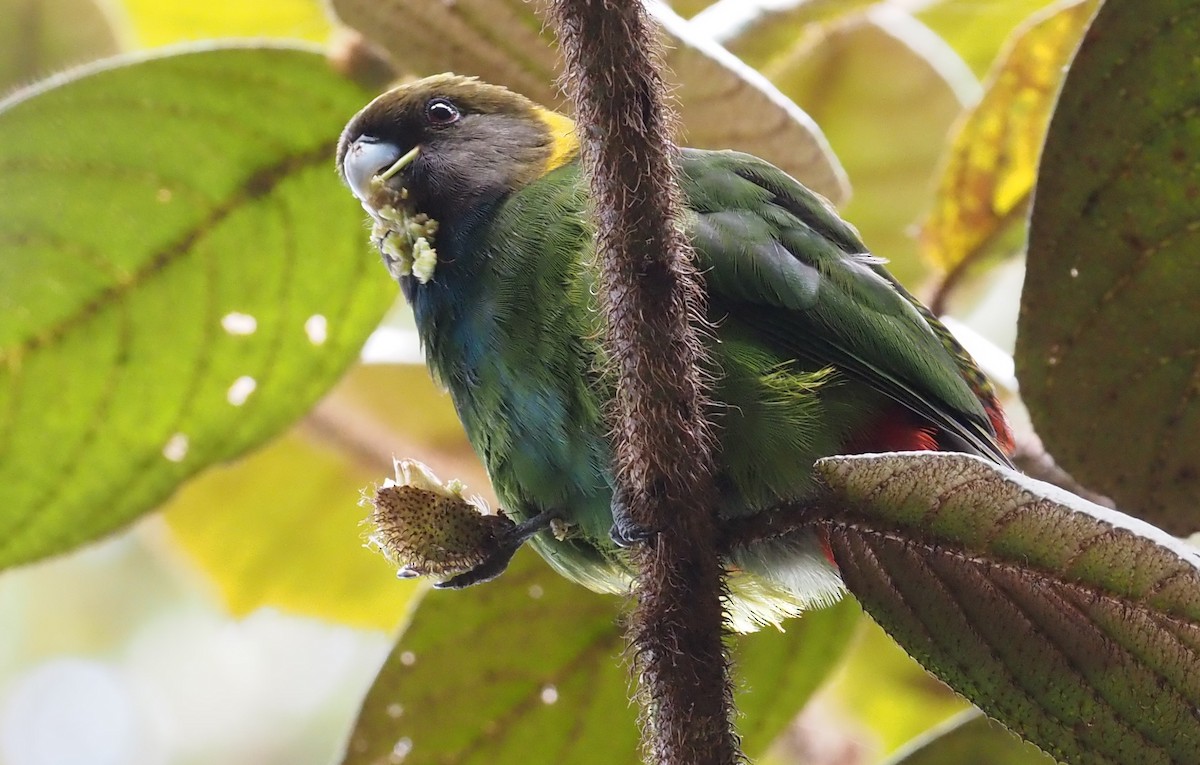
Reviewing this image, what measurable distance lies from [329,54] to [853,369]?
3.17ft

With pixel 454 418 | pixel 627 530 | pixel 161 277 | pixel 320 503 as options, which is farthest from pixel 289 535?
pixel 627 530

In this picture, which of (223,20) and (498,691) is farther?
(223,20)

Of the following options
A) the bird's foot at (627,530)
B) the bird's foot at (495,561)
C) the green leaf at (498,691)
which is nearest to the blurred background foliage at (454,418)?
the green leaf at (498,691)

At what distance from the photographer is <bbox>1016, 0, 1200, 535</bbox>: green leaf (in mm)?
1287

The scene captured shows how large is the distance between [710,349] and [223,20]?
5.25 ft

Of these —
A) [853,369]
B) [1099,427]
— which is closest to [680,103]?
[853,369]

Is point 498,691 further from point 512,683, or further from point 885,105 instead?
point 885,105

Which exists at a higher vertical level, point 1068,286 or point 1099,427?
point 1068,286

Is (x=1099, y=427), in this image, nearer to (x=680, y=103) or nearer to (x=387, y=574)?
(x=680, y=103)

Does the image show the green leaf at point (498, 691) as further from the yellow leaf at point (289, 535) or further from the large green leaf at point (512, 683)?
the yellow leaf at point (289, 535)

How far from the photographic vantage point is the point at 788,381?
4.57 ft

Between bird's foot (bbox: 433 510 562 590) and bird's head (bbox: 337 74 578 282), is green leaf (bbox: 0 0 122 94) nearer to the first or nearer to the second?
bird's head (bbox: 337 74 578 282)

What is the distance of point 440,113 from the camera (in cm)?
186

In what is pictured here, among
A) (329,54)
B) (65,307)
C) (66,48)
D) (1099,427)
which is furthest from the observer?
(66,48)
